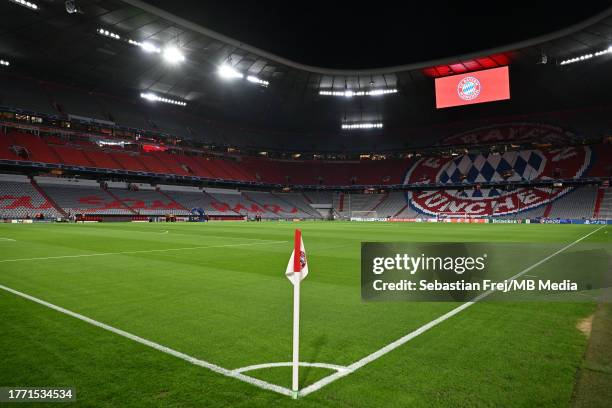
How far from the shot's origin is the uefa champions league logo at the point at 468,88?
49.4m

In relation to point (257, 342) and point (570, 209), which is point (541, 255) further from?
point (570, 209)

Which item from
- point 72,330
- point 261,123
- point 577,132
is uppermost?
point 261,123

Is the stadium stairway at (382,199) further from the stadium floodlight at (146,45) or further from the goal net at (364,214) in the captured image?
the stadium floodlight at (146,45)

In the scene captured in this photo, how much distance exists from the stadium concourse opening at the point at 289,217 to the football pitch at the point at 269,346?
0.04 metres

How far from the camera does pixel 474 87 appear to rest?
163 feet

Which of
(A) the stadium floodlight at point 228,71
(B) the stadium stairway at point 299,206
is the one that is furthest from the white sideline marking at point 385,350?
(B) the stadium stairway at point 299,206

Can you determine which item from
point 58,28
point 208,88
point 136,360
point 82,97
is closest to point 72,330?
point 136,360

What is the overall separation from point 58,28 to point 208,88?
2369 cm

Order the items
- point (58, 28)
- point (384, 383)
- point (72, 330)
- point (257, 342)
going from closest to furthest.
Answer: point (384, 383) → point (257, 342) → point (72, 330) → point (58, 28)

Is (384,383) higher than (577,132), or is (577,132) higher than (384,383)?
(577,132)

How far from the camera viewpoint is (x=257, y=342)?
472 centimetres

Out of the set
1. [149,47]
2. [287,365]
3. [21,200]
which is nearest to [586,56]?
[149,47]

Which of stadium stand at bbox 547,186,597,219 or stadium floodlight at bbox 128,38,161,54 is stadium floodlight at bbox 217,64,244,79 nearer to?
stadium floodlight at bbox 128,38,161,54

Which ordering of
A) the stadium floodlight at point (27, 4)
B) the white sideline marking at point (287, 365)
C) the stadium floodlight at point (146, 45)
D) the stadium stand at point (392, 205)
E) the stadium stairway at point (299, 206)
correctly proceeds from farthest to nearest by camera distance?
the stadium stairway at point (299, 206), the stadium stand at point (392, 205), the stadium floodlight at point (146, 45), the stadium floodlight at point (27, 4), the white sideline marking at point (287, 365)
